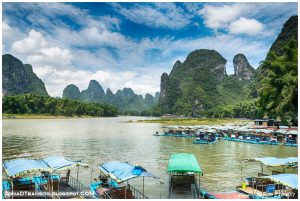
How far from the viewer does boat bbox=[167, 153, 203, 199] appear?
12406 mm

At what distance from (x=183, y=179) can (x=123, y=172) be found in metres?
3.69

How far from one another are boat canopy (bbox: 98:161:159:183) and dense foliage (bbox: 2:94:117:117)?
9810cm

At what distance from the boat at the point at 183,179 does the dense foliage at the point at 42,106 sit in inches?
3855

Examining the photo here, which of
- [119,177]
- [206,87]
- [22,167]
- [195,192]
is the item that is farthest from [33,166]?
[206,87]

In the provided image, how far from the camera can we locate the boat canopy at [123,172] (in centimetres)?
1134

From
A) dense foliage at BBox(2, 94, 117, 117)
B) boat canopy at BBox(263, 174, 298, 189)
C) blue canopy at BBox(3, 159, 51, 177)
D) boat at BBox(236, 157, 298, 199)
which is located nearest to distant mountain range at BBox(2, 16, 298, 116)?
dense foliage at BBox(2, 94, 117, 117)

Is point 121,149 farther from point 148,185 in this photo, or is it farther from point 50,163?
point 50,163

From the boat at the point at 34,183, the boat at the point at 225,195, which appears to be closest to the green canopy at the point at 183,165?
the boat at the point at 225,195

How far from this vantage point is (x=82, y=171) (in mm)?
18438

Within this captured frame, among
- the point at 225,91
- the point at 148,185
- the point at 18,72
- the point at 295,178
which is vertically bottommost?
the point at 148,185

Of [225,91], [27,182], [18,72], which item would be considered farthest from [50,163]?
[18,72]

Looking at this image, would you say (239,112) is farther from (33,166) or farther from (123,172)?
(33,166)

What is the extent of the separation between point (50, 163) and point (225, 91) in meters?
163

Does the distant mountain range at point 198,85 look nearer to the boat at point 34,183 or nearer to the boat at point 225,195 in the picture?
the boat at point 225,195
